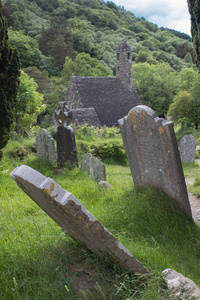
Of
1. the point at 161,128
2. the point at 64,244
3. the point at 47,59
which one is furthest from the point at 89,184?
the point at 47,59

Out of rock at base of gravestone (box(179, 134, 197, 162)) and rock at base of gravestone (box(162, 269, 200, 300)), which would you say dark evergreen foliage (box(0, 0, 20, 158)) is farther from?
rock at base of gravestone (box(179, 134, 197, 162))

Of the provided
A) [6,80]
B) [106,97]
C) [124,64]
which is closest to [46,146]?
[6,80]

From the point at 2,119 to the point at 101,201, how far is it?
371 cm

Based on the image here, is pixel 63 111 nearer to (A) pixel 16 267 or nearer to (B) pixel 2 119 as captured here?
(B) pixel 2 119

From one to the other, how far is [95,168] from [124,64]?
26.7 m

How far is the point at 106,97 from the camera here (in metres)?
26.0

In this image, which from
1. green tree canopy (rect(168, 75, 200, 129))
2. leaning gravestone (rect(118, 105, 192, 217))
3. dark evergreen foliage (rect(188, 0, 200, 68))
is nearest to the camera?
leaning gravestone (rect(118, 105, 192, 217))

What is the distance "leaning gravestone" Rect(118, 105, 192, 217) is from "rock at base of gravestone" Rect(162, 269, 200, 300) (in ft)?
7.47

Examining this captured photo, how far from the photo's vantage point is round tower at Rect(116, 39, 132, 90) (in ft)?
97.4

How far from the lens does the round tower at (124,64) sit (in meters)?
29.7

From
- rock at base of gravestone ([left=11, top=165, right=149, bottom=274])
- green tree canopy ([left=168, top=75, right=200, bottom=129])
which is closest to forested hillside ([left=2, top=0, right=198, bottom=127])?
green tree canopy ([left=168, top=75, right=200, bottom=129])

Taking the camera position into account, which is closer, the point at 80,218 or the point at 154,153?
the point at 80,218

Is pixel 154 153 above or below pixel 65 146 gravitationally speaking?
above

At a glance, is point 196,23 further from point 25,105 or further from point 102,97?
point 102,97
